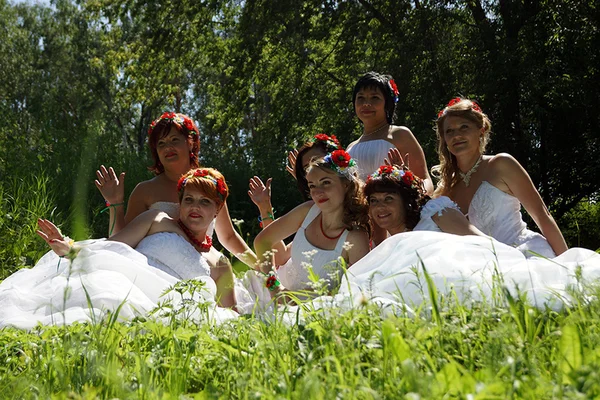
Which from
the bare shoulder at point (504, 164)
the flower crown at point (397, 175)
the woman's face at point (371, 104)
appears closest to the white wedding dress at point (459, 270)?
the flower crown at point (397, 175)

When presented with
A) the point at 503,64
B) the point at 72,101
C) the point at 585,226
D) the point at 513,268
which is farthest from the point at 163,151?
the point at 72,101

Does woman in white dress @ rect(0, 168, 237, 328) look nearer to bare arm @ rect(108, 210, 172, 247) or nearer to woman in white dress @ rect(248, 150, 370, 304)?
bare arm @ rect(108, 210, 172, 247)

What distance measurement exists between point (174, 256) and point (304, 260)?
3.18 feet

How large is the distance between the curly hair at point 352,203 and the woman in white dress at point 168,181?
99cm

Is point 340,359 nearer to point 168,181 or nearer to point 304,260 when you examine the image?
point 304,260

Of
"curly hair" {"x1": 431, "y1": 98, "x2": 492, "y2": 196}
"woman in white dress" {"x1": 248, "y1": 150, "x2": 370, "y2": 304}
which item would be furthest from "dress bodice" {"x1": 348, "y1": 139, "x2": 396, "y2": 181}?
"woman in white dress" {"x1": 248, "y1": 150, "x2": 370, "y2": 304}

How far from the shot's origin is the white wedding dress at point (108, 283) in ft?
12.2

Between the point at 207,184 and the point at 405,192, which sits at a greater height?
the point at 207,184

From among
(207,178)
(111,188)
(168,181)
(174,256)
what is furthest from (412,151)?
(111,188)

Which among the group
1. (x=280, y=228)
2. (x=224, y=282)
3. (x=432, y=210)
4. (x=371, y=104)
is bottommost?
(x=224, y=282)

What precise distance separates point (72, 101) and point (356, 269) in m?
33.6

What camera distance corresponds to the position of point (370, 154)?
19.0 ft

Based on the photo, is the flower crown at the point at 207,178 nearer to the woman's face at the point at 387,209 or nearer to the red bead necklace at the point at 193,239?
the red bead necklace at the point at 193,239

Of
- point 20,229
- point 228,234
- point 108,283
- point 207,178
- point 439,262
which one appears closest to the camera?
point 439,262
